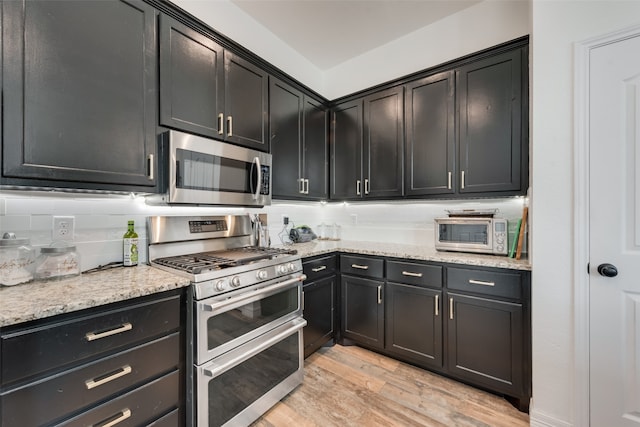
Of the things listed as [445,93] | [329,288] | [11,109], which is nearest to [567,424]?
[329,288]

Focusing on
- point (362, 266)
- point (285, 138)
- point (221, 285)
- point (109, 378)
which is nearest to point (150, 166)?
point (221, 285)

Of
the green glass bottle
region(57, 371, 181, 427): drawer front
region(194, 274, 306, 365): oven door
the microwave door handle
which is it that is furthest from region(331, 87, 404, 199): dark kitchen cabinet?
region(57, 371, 181, 427): drawer front

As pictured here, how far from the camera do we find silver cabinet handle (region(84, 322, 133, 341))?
40.0 inches

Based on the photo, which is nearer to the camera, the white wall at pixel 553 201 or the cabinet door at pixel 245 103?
the white wall at pixel 553 201

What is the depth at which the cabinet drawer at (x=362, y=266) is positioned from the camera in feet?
7.42

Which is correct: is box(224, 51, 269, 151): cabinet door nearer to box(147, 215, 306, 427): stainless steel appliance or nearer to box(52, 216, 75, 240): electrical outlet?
box(147, 215, 306, 427): stainless steel appliance

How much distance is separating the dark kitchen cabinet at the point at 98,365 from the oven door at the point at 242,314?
103mm

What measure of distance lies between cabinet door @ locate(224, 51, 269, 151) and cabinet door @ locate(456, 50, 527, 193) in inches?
63.1

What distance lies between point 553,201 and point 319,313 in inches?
71.2

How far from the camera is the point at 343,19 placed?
244cm

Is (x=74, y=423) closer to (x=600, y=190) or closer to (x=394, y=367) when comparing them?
(x=394, y=367)

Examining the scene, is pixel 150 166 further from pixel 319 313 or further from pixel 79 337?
pixel 319 313

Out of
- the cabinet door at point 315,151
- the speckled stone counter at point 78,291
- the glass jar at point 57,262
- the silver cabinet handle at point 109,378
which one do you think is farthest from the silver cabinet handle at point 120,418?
the cabinet door at point 315,151

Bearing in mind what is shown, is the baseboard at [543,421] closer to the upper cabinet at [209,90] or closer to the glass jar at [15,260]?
the upper cabinet at [209,90]
